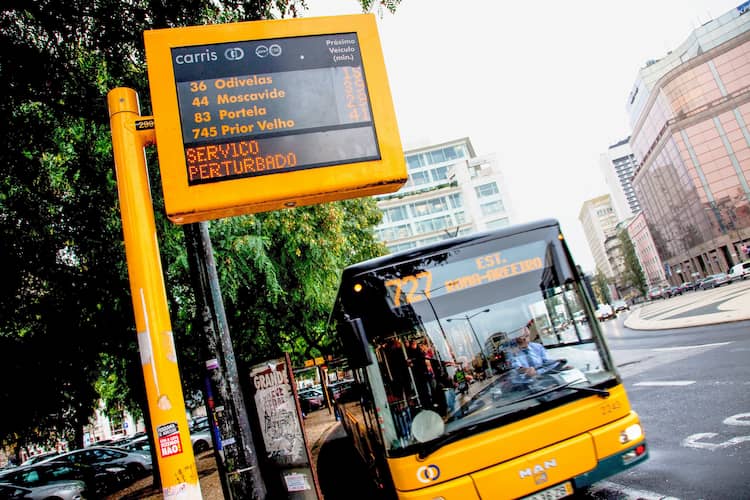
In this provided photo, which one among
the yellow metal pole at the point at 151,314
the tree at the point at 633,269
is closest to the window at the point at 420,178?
the tree at the point at 633,269

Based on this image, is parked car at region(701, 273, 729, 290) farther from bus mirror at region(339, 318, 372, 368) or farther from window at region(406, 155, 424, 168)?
bus mirror at region(339, 318, 372, 368)

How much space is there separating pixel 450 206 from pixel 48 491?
71862 millimetres

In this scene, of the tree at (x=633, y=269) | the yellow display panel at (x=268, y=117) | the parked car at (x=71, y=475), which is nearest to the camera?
the yellow display panel at (x=268, y=117)

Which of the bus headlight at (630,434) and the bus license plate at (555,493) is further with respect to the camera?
the bus headlight at (630,434)

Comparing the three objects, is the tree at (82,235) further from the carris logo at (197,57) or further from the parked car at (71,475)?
the carris logo at (197,57)

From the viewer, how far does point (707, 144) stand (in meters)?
68.5

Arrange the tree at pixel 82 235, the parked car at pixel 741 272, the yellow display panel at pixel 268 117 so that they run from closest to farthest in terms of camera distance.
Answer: the yellow display panel at pixel 268 117
the tree at pixel 82 235
the parked car at pixel 741 272

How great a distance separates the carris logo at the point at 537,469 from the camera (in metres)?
4.02

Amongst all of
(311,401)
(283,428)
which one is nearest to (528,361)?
(283,428)

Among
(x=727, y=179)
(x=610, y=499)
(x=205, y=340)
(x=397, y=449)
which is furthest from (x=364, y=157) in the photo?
(x=727, y=179)

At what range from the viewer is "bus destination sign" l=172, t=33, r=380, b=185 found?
12.0 feet

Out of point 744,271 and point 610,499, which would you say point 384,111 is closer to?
point 610,499

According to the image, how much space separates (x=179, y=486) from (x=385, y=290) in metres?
2.33

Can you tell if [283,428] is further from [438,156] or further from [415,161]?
[438,156]
